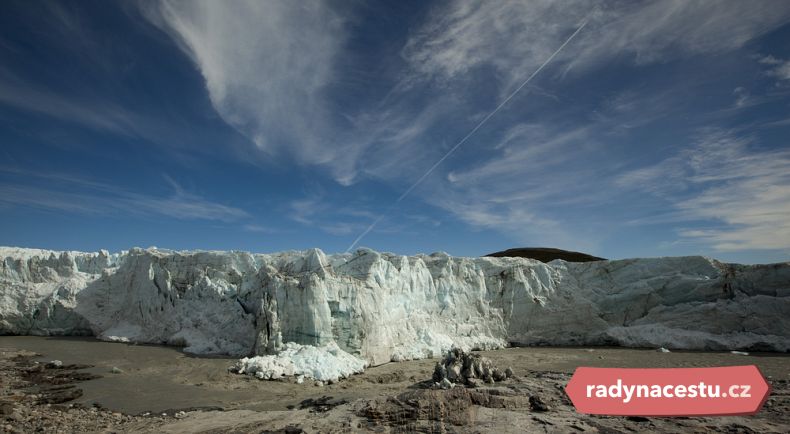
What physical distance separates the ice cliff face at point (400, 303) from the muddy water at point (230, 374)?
5.67ft

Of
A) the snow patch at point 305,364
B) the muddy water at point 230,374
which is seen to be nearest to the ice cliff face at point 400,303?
the snow patch at point 305,364

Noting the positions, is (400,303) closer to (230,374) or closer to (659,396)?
(230,374)

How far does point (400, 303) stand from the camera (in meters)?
22.0

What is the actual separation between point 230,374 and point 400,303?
31.1 feet

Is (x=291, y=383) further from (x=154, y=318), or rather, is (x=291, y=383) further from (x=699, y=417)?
(x=154, y=318)

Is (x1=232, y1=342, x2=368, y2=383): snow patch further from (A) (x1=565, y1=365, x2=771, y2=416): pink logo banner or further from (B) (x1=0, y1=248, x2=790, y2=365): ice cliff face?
(A) (x1=565, y1=365, x2=771, y2=416): pink logo banner

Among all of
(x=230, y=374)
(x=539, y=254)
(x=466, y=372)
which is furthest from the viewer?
(x=539, y=254)

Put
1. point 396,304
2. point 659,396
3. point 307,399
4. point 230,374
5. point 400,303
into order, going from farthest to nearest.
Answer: point 400,303 < point 396,304 < point 230,374 < point 307,399 < point 659,396

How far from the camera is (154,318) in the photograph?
81.3ft

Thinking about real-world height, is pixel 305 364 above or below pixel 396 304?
below

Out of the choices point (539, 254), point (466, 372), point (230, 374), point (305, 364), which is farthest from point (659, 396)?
point (539, 254)

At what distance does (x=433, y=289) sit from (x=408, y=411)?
16.2 m

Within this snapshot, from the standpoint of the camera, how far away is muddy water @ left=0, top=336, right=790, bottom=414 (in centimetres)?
1205

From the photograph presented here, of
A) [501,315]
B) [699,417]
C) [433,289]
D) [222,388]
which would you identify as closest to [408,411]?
[699,417]
